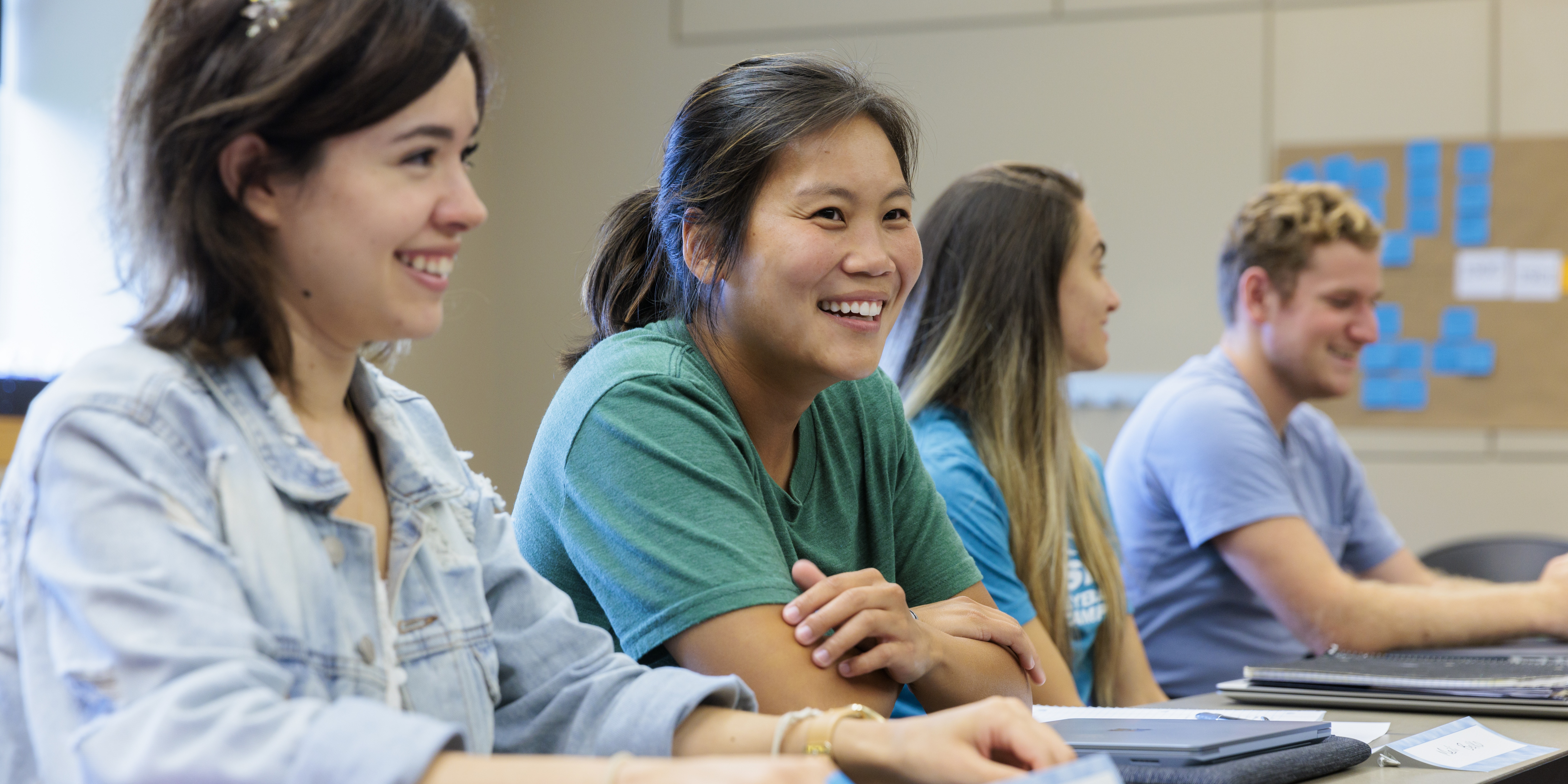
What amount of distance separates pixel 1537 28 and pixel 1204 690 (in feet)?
8.54

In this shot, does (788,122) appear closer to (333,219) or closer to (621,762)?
(333,219)

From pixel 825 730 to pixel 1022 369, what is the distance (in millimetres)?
1103

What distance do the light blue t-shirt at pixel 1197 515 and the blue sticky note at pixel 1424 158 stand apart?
5.99 feet

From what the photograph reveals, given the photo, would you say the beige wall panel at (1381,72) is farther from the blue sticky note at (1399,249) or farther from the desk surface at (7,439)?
the desk surface at (7,439)

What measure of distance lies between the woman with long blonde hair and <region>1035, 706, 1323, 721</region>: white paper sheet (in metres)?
0.33

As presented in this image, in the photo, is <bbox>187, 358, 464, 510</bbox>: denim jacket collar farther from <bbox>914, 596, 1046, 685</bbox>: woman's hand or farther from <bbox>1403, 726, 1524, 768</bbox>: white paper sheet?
<bbox>1403, 726, 1524, 768</bbox>: white paper sheet

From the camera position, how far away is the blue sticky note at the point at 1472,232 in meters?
3.91

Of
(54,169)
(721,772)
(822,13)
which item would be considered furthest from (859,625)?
(822,13)

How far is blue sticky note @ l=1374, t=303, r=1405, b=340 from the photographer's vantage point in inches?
156

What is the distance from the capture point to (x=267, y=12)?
86 centimetres

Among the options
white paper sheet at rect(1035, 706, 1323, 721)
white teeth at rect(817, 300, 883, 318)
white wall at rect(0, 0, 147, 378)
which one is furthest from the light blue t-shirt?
white wall at rect(0, 0, 147, 378)

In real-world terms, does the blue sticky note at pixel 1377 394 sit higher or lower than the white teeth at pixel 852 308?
lower

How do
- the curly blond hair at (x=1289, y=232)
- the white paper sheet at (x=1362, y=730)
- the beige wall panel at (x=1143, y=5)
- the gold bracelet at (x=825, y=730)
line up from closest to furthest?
the gold bracelet at (x=825, y=730) → the white paper sheet at (x=1362, y=730) → the curly blond hair at (x=1289, y=232) → the beige wall panel at (x=1143, y=5)

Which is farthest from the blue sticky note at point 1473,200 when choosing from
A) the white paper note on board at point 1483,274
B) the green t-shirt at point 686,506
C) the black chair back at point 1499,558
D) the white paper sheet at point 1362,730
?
the green t-shirt at point 686,506
